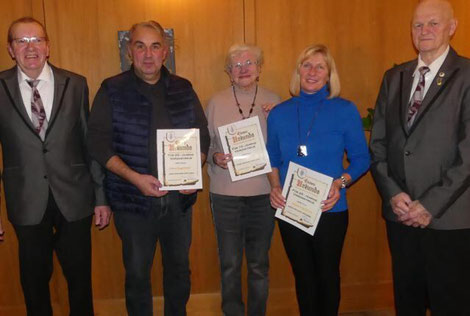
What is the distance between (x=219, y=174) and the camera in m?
2.76

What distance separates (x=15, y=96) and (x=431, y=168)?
7.65ft

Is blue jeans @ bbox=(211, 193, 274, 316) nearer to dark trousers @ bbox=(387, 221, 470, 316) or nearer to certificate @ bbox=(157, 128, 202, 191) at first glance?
certificate @ bbox=(157, 128, 202, 191)

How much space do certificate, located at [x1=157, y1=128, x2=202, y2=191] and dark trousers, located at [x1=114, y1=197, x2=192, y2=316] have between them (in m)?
0.21

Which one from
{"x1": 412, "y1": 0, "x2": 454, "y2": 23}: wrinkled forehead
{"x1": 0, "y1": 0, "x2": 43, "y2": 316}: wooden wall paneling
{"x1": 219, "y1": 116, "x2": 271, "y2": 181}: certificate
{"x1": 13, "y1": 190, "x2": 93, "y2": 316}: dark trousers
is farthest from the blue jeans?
{"x1": 0, "y1": 0, "x2": 43, "y2": 316}: wooden wall paneling

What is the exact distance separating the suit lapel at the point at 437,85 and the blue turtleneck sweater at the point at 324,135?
344 millimetres

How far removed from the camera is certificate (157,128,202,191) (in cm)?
244

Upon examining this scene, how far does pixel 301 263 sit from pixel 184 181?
32.5 inches

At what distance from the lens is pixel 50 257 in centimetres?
262

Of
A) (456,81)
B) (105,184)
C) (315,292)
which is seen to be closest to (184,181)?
(105,184)

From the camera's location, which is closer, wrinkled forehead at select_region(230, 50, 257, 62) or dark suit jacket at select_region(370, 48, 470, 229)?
dark suit jacket at select_region(370, 48, 470, 229)

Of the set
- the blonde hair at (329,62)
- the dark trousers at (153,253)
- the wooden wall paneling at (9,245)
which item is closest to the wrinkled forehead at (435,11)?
the blonde hair at (329,62)

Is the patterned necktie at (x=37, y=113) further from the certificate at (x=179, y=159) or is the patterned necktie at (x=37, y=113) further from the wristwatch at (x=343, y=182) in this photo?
the wristwatch at (x=343, y=182)

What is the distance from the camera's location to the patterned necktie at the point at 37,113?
2449 mm

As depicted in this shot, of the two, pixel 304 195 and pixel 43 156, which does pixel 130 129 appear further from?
pixel 304 195
